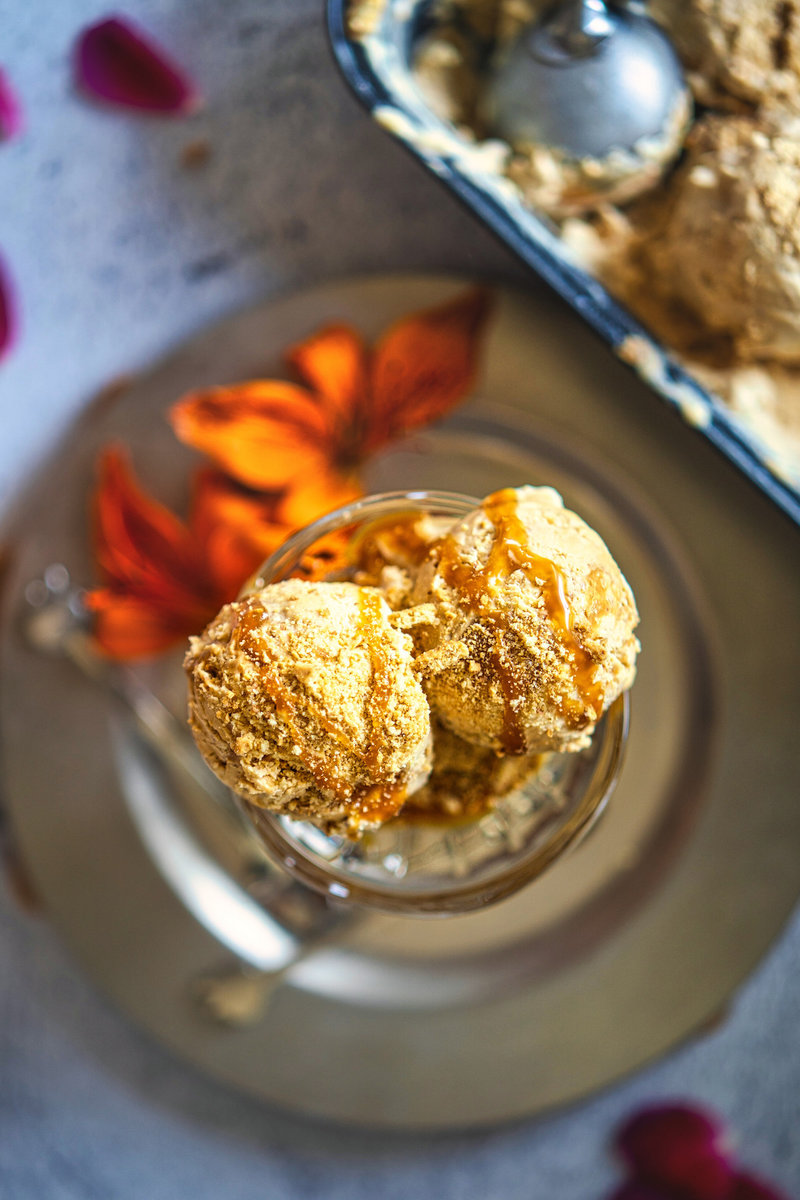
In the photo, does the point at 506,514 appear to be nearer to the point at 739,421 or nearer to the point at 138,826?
the point at 739,421

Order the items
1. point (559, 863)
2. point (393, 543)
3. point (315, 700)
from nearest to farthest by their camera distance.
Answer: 1. point (315, 700)
2. point (393, 543)
3. point (559, 863)

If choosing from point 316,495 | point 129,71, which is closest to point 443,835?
point 316,495

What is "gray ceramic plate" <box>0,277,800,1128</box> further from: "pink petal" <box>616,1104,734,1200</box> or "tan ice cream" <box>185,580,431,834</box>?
"tan ice cream" <box>185,580,431,834</box>

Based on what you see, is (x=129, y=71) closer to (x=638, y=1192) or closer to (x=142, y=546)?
(x=142, y=546)

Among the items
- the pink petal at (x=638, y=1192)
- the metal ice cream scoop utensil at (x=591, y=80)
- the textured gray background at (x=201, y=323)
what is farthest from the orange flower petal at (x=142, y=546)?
the pink petal at (x=638, y=1192)

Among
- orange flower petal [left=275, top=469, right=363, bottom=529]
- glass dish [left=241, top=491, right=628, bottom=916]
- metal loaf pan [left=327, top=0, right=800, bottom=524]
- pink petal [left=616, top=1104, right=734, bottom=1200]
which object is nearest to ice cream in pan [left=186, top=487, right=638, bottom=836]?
glass dish [left=241, top=491, right=628, bottom=916]

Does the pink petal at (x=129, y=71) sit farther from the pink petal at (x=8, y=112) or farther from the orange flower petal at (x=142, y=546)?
the orange flower petal at (x=142, y=546)
